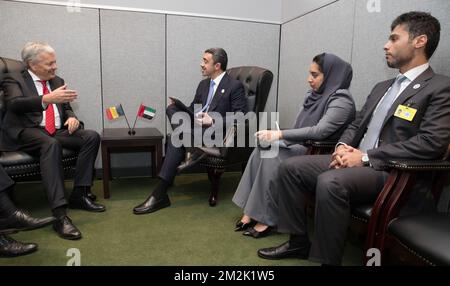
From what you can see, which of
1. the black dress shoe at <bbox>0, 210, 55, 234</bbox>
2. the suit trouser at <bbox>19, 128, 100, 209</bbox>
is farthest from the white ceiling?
the black dress shoe at <bbox>0, 210, 55, 234</bbox>

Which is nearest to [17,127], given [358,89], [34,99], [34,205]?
[34,99]

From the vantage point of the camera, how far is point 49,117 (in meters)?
2.43

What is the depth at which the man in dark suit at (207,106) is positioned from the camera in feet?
8.27

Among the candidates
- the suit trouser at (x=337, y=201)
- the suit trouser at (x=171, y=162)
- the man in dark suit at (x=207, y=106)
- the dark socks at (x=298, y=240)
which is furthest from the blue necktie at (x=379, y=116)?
the suit trouser at (x=171, y=162)

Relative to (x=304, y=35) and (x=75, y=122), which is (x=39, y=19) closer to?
(x=75, y=122)

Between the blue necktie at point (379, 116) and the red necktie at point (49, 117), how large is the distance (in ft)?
7.01

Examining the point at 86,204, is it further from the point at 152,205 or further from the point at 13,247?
the point at 13,247

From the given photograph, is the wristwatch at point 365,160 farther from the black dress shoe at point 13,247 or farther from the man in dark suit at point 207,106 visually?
the black dress shoe at point 13,247

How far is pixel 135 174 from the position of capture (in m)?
3.43

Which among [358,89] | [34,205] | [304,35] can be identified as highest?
[304,35]

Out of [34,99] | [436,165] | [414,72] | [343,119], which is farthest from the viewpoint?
[34,99]

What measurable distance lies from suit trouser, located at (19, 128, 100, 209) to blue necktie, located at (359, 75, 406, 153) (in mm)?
1871

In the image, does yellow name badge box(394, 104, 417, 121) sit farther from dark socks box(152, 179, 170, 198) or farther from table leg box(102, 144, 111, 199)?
table leg box(102, 144, 111, 199)
